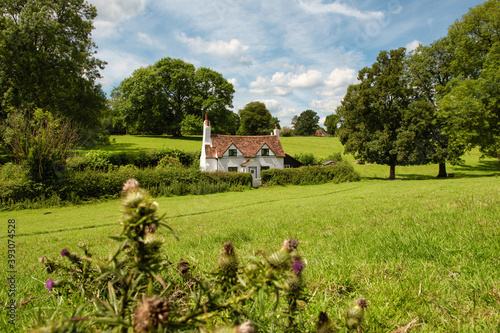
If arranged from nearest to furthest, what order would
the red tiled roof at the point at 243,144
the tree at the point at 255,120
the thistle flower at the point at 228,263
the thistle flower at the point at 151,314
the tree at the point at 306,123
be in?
the thistle flower at the point at 151,314 → the thistle flower at the point at 228,263 → the red tiled roof at the point at 243,144 → the tree at the point at 255,120 → the tree at the point at 306,123

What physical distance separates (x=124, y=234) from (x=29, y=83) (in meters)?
37.0

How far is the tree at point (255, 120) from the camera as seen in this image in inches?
3632

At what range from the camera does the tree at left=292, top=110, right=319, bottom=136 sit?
117875 mm

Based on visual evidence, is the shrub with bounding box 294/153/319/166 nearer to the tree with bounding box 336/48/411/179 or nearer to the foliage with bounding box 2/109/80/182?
the tree with bounding box 336/48/411/179

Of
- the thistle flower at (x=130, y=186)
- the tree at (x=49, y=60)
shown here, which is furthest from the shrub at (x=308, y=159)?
the thistle flower at (x=130, y=186)

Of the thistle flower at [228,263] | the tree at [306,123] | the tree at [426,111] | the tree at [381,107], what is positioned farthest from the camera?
the tree at [306,123]

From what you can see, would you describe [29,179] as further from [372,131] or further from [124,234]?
[372,131]

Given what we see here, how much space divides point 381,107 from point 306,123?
85.5 metres

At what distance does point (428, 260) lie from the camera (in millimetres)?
2725

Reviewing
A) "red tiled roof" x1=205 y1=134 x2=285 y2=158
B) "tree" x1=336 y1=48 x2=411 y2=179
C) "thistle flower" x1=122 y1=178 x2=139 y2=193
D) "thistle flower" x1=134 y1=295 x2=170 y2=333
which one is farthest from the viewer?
"red tiled roof" x1=205 y1=134 x2=285 y2=158

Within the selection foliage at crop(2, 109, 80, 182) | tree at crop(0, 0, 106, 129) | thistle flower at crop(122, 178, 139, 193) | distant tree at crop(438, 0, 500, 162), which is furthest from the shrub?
thistle flower at crop(122, 178, 139, 193)

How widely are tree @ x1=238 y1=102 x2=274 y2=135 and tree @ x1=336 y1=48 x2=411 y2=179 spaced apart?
57.4 meters

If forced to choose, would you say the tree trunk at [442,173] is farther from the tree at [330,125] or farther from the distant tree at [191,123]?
the tree at [330,125]

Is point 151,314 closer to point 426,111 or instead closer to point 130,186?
point 130,186
